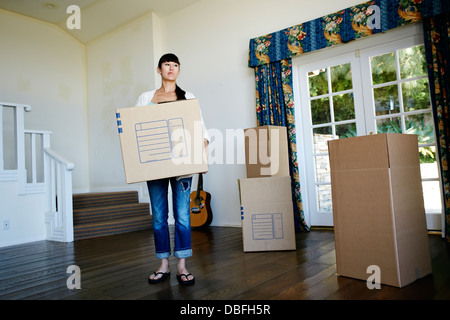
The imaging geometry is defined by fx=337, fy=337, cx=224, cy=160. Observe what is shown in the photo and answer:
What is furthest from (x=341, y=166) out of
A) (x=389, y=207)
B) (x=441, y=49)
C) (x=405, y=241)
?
(x=441, y=49)

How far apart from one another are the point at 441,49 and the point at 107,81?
451 centimetres

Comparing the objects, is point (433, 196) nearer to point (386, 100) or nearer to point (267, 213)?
point (386, 100)

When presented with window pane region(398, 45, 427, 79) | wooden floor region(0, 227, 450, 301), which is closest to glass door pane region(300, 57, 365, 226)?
window pane region(398, 45, 427, 79)

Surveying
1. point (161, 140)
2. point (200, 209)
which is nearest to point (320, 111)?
point (200, 209)

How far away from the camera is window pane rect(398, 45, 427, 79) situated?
2.87m

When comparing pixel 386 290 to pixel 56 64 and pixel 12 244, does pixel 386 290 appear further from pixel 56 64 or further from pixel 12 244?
pixel 56 64

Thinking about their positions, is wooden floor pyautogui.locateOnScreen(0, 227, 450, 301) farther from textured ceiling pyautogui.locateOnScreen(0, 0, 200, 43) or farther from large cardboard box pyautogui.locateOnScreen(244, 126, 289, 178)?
textured ceiling pyautogui.locateOnScreen(0, 0, 200, 43)

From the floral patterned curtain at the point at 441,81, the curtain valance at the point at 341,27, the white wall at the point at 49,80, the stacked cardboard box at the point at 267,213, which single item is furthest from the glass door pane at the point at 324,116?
the white wall at the point at 49,80

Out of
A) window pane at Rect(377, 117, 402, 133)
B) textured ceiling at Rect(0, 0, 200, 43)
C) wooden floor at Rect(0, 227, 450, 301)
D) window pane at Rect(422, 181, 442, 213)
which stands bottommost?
wooden floor at Rect(0, 227, 450, 301)

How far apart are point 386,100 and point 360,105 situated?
0.23 meters

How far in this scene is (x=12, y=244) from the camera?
340 cm

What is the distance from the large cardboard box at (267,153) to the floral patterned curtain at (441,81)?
1.20m

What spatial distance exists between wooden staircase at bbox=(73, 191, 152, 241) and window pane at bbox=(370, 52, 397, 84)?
3048 millimetres

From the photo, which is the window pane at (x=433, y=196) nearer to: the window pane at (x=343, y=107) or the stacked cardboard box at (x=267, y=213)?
the window pane at (x=343, y=107)
